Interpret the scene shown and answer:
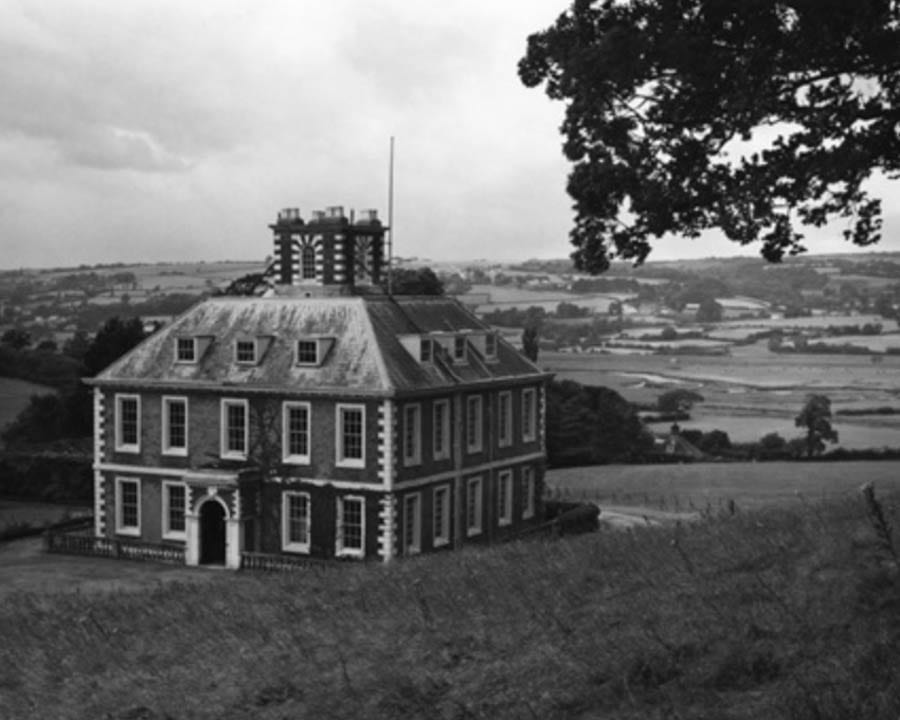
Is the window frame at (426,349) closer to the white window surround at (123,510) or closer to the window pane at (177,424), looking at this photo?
the window pane at (177,424)

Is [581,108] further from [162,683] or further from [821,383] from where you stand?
[821,383]

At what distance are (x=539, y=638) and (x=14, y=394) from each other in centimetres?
8301

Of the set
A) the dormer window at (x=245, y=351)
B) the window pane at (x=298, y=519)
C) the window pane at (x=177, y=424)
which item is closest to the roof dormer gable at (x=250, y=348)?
the dormer window at (x=245, y=351)

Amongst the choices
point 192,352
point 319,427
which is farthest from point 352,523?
point 192,352

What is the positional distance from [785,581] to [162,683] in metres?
8.63

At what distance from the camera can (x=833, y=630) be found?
1541cm

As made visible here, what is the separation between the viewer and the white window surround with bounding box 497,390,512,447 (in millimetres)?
49688

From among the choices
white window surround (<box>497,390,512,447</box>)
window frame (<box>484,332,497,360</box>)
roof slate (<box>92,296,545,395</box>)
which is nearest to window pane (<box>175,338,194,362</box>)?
roof slate (<box>92,296,545,395</box>)

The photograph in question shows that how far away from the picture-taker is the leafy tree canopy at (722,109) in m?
18.3

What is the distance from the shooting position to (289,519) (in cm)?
4553

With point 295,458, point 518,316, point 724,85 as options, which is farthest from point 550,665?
point 518,316

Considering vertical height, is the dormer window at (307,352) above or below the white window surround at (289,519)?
A: above

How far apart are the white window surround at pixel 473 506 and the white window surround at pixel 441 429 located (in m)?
1.93

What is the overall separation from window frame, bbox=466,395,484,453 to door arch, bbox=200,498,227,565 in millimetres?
8927
